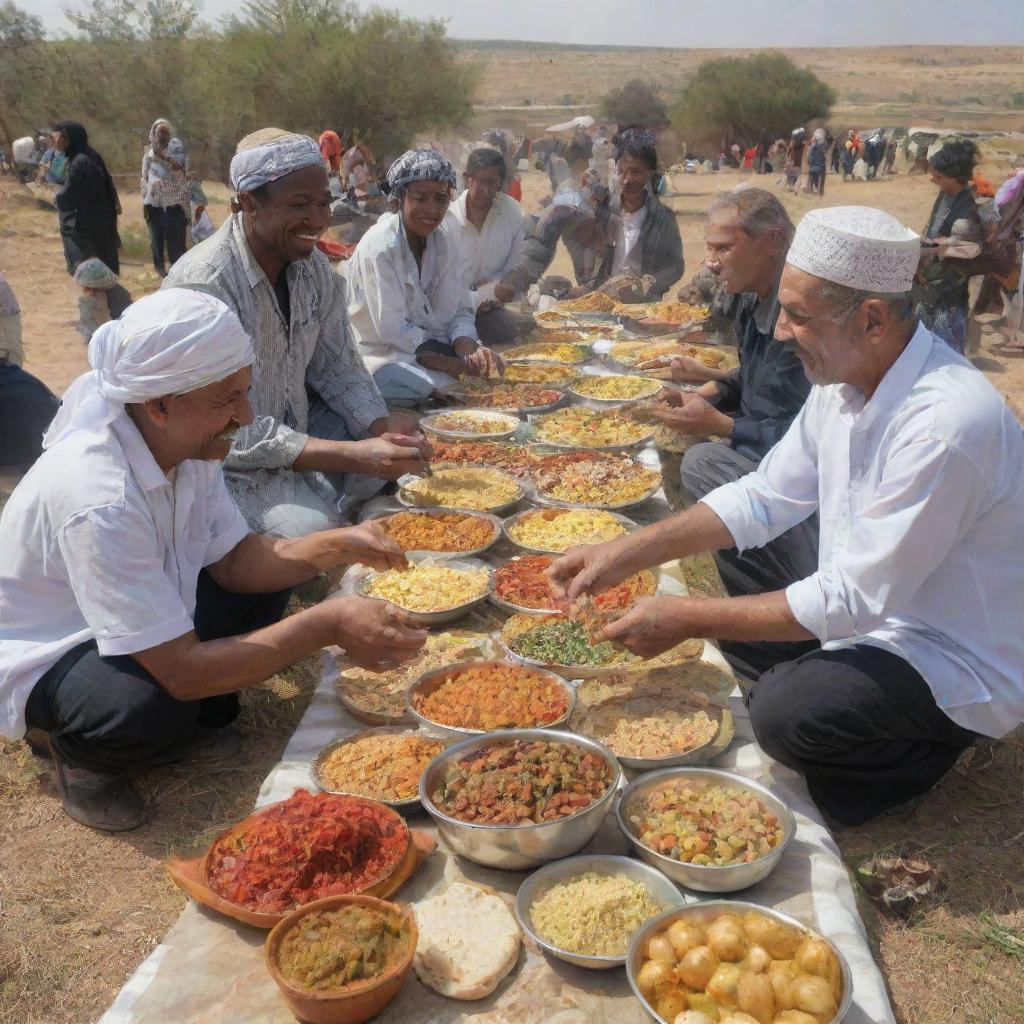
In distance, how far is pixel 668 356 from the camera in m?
6.89

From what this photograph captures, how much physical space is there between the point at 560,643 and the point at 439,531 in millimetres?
1099

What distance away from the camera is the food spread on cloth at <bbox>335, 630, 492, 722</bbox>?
10.3 feet

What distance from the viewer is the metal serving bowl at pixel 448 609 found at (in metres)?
3.60

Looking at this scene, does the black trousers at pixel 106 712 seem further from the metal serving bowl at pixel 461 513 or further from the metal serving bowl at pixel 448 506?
the metal serving bowl at pixel 448 506

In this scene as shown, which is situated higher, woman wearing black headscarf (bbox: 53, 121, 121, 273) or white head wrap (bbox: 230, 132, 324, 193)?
white head wrap (bbox: 230, 132, 324, 193)

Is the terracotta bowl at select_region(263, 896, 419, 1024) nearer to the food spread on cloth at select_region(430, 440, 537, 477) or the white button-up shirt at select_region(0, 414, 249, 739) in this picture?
the white button-up shirt at select_region(0, 414, 249, 739)

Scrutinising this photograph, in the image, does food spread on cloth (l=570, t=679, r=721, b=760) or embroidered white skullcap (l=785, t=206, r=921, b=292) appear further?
food spread on cloth (l=570, t=679, r=721, b=760)

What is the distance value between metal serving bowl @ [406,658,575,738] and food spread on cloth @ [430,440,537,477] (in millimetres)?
1934

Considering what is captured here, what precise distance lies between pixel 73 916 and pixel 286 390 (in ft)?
8.52

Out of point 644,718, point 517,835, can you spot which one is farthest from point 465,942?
point 644,718

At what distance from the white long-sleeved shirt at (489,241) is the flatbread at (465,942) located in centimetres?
623

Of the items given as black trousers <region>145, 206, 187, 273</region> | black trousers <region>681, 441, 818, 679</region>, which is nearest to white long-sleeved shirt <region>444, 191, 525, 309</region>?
black trousers <region>681, 441, 818, 679</region>

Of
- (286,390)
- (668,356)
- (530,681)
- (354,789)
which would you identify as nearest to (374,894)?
(354,789)

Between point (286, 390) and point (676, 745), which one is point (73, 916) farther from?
point (286, 390)
